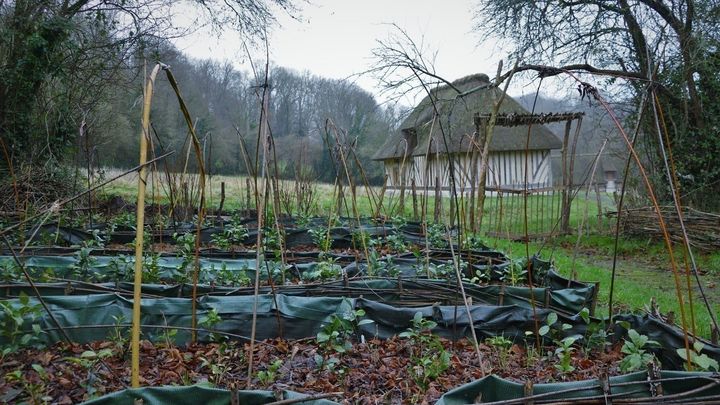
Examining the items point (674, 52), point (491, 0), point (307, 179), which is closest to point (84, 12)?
point (307, 179)

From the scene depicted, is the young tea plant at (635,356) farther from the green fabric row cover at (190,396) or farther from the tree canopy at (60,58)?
the tree canopy at (60,58)

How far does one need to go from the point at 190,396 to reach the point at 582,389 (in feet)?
4.04

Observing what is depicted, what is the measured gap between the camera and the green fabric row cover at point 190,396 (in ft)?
4.97

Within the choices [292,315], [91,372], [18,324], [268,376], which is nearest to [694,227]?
[292,315]

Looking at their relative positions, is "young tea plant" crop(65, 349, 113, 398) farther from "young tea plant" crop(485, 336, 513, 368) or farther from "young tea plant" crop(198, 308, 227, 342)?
"young tea plant" crop(485, 336, 513, 368)

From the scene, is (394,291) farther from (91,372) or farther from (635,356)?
(91,372)

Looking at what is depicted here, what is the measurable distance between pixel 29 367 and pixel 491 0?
28.4 ft

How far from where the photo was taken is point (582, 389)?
154cm

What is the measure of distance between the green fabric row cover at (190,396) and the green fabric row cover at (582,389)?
17.1 inches

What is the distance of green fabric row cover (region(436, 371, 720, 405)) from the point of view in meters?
1.55

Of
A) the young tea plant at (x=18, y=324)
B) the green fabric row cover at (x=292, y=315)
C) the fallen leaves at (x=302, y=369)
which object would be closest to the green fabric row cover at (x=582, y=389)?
the fallen leaves at (x=302, y=369)

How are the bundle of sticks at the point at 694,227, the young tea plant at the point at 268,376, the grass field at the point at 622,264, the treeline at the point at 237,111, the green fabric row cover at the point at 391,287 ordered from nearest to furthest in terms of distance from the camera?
1. the young tea plant at the point at 268,376
2. the green fabric row cover at the point at 391,287
3. the grass field at the point at 622,264
4. the bundle of sticks at the point at 694,227
5. the treeline at the point at 237,111

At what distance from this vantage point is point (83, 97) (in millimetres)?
8695

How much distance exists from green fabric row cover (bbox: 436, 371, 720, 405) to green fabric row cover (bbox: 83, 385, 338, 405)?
1.42 feet
